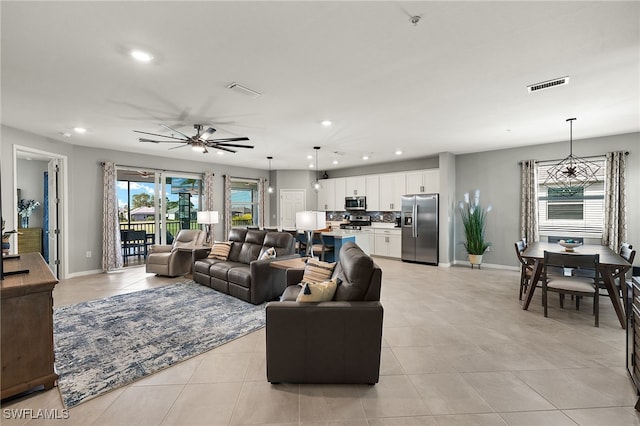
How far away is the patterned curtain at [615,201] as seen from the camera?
5129mm

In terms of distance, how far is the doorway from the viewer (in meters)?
5.60

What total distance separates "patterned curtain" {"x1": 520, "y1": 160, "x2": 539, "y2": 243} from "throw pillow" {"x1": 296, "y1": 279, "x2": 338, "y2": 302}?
5.61m

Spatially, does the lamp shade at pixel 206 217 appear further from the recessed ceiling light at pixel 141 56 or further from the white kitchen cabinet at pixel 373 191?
the white kitchen cabinet at pixel 373 191

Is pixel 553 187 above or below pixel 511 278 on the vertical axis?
above

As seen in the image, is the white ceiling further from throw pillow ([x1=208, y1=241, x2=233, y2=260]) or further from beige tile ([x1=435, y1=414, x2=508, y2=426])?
beige tile ([x1=435, y1=414, x2=508, y2=426])

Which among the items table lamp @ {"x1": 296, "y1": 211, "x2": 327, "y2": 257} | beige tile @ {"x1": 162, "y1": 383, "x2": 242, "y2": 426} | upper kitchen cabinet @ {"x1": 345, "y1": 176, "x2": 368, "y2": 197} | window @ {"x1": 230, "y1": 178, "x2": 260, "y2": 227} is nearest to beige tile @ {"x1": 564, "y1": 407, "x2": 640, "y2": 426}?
beige tile @ {"x1": 162, "y1": 383, "x2": 242, "y2": 426}

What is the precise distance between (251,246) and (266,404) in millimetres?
3239

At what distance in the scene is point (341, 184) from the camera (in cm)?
932

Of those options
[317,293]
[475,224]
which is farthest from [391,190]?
[317,293]

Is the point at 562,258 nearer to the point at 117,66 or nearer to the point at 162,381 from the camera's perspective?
the point at 162,381

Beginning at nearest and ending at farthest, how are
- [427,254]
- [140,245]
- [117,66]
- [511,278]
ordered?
[117,66] → [511,278] → [427,254] → [140,245]

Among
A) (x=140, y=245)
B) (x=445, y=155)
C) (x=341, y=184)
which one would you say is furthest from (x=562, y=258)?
(x=140, y=245)

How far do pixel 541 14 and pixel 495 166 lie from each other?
5215 millimetres

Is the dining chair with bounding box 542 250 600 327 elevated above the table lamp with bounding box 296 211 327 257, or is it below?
below
